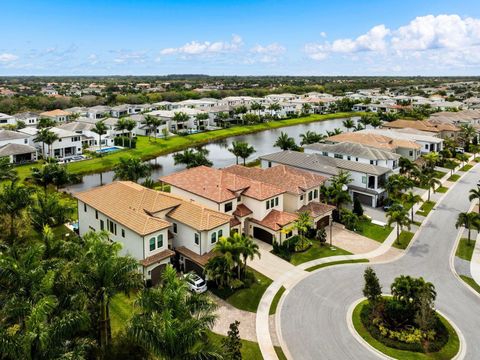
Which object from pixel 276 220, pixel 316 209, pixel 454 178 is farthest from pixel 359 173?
pixel 454 178

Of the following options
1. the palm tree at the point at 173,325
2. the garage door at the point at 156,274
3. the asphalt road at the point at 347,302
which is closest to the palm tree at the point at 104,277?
the palm tree at the point at 173,325

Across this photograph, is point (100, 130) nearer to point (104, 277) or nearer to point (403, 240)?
point (403, 240)

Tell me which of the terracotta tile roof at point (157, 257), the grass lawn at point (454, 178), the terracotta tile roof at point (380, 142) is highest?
the terracotta tile roof at point (380, 142)

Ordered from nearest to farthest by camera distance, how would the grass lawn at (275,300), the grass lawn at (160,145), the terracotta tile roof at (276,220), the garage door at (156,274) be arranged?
the grass lawn at (275,300), the garage door at (156,274), the terracotta tile roof at (276,220), the grass lawn at (160,145)

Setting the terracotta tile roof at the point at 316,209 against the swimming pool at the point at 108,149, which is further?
the swimming pool at the point at 108,149

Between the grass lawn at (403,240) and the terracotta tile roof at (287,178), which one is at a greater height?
the terracotta tile roof at (287,178)

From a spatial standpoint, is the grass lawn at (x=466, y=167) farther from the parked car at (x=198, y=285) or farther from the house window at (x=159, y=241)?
the house window at (x=159, y=241)
